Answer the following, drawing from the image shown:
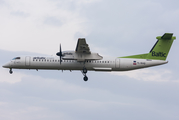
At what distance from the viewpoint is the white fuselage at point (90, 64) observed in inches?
1043

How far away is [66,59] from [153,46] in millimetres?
8871

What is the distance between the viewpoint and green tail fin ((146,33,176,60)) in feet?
87.5

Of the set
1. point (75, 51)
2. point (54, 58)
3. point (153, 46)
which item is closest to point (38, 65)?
point (54, 58)

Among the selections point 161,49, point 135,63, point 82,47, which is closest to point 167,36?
point 161,49

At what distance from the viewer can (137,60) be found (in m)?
26.8

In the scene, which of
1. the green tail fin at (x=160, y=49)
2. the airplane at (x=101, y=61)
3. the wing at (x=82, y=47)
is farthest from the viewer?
the green tail fin at (x=160, y=49)

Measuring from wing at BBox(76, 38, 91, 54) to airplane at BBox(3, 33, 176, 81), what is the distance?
0.63 metres

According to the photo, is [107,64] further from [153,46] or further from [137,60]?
[153,46]

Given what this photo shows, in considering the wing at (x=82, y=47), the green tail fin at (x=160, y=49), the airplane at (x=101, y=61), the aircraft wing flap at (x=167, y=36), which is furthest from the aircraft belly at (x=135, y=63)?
the wing at (x=82, y=47)

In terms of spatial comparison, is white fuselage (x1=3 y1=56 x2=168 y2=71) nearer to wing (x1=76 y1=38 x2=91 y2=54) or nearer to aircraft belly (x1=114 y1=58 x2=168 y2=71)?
aircraft belly (x1=114 y1=58 x2=168 y2=71)

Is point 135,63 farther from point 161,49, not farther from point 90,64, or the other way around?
point 90,64

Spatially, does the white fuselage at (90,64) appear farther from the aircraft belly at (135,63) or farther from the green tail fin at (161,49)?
the green tail fin at (161,49)

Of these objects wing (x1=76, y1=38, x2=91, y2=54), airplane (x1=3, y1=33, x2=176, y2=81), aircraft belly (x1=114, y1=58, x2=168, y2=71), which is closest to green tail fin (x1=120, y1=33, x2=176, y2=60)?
airplane (x1=3, y1=33, x2=176, y2=81)

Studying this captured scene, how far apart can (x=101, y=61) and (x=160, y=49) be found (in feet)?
19.7
